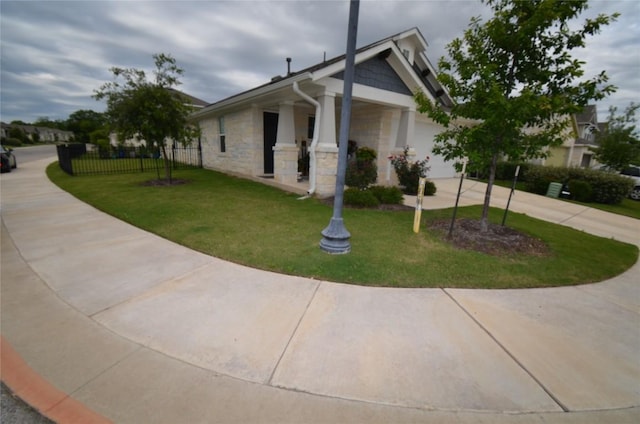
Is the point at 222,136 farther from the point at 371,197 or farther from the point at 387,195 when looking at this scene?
the point at 387,195

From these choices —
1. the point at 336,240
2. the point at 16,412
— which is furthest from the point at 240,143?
the point at 16,412

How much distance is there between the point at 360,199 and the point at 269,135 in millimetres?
6102

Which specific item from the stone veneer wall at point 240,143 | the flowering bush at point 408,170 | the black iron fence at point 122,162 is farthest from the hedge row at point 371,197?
the black iron fence at point 122,162

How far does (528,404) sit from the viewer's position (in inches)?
78.7

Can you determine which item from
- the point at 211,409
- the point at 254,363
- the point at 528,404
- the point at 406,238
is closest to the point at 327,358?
the point at 254,363

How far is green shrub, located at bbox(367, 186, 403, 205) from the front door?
560 centimetres

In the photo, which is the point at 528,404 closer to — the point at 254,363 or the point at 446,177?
the point at 254,363

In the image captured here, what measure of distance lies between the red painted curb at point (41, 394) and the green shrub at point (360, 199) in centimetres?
679

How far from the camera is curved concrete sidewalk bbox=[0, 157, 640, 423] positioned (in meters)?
1.93

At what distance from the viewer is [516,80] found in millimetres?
5312

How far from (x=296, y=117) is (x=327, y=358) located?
38.5 feet

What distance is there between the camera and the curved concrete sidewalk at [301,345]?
6.33 ft

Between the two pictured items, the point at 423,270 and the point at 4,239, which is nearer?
the point at 423,270

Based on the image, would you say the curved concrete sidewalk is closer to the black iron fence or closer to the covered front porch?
the covered front porch
